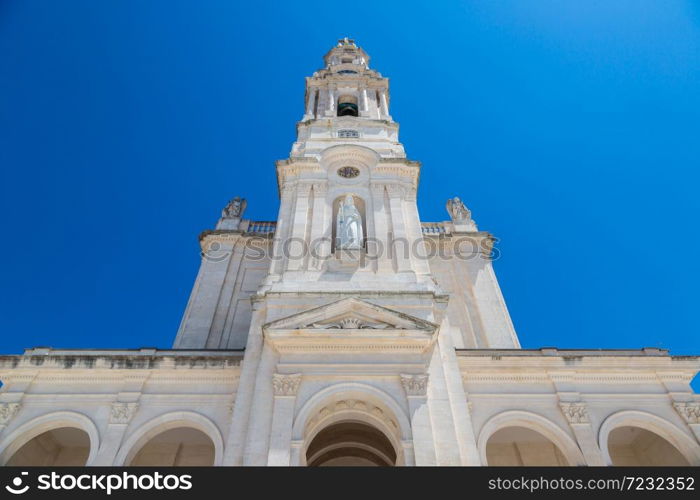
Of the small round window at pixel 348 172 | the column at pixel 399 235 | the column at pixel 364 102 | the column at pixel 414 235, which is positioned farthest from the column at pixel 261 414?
the column at pixel 364 102

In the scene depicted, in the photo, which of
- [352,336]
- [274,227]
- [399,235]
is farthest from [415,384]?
[274,227]

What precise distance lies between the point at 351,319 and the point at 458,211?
584 inches

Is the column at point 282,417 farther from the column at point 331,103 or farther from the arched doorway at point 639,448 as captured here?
the column at point 331,103

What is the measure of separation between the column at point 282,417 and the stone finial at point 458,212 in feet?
54.4

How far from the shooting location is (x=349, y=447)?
17.9 meters

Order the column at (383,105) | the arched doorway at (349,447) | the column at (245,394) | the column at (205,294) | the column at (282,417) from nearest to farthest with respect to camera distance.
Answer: the column at (282,417), the column at (245,394), the arched doorway at (349,447), the column at (205,294), the column at (383,105)

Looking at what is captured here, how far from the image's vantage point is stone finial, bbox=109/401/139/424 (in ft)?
51.0

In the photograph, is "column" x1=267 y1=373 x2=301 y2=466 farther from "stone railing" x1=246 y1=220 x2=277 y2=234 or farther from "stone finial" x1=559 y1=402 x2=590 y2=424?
"stone railing" x1=246 y1=220 x2=277 y2=234

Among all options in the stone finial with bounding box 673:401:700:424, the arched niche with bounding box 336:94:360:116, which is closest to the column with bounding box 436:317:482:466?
the stone finial with bounding box 673:401:700:424

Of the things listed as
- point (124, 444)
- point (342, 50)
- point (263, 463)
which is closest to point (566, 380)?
point (263, 463)

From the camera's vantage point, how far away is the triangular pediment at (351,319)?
1566cm

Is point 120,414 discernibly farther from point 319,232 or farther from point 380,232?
point 380,232

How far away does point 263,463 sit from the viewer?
12.9 m
